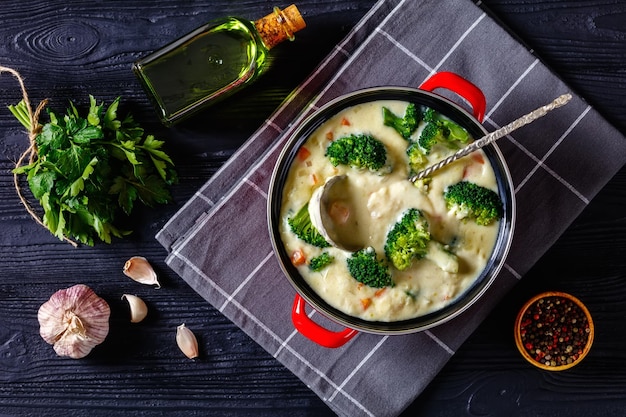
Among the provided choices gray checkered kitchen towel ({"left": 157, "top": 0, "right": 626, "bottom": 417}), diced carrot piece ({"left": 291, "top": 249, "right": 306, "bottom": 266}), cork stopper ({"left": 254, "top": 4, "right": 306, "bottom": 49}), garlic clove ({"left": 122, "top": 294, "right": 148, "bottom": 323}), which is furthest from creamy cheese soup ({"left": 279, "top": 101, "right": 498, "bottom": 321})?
garlic clove ({"left": 122, "top": 294, "right": 148, "bottom": 323})

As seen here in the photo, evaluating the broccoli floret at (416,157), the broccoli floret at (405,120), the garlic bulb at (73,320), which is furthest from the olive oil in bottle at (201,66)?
the garlic bulb at (73,320)

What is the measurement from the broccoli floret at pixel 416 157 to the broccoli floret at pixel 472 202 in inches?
3.8

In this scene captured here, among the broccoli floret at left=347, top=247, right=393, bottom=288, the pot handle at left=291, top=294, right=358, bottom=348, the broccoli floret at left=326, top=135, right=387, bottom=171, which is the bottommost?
the pot handle at left=291, top=294, right=358, bottom=348

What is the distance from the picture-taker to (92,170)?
6.53 ft

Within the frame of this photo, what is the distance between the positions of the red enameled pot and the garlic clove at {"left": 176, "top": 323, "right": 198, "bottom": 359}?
1.68ft

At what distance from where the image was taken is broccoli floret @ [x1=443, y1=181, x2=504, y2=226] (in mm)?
1802

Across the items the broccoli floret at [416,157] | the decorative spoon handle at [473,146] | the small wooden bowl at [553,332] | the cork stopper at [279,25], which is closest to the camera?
the decorative spoon handle at [473,146]

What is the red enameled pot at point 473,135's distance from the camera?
1840mm

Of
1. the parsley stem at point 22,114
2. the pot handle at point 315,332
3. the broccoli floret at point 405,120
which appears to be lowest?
the parsley stem at point 22,114

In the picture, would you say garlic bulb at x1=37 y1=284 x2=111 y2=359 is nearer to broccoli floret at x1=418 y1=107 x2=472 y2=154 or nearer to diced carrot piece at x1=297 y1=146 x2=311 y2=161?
diced carrot piece at x1=297 y1=146 x2=311 y2=161

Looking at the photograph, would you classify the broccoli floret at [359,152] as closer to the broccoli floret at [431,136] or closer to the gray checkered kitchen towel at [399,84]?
the broccoli floret at [431,136]

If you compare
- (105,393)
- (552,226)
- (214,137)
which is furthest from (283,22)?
(105,393)

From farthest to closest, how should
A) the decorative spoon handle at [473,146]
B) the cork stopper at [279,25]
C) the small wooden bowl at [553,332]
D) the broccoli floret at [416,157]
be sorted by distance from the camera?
the small wooden bowl at [553,332], the cork stopper at [279,25], the broccoli floret at [416,157], the decorative spoon handle at [473,146]

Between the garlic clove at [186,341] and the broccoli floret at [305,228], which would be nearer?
the broccoli floret at [305,228]
